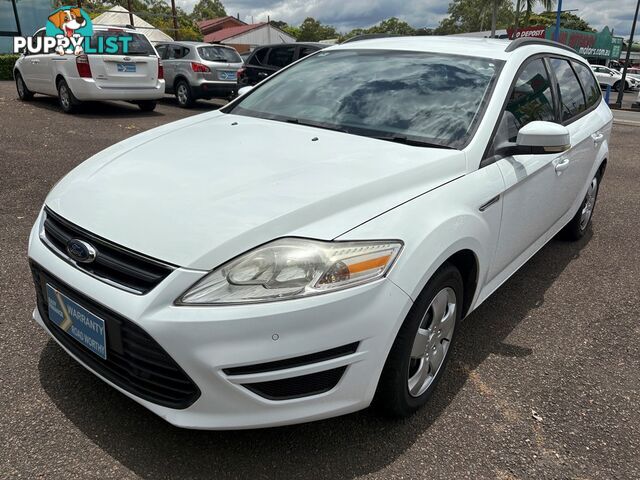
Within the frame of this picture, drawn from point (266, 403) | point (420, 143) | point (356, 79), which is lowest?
point (266, 403)

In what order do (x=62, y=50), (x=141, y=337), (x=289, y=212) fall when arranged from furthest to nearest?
(x=62, y=50) → (x=289, y=212) → (x=141, y=337)

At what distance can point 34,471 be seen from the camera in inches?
77.1

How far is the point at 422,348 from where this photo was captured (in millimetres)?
2268

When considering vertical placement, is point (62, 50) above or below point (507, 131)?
above

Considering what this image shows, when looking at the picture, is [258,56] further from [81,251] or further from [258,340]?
[258,340]

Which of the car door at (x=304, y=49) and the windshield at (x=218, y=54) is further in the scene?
the windshield at (x=218, y=54)

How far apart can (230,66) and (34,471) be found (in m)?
12.0

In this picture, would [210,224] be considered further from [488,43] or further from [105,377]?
[488,43]

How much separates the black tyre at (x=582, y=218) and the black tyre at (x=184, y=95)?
396 inches

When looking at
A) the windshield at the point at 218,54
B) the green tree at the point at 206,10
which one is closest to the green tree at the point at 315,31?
the green tree at the point at 206,10

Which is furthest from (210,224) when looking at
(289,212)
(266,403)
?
(266,403)

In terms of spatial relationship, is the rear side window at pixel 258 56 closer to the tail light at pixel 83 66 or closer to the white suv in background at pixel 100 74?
the white suv in background at pixel 100 74

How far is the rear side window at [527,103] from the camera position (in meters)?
2.85

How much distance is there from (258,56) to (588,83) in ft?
30.5
